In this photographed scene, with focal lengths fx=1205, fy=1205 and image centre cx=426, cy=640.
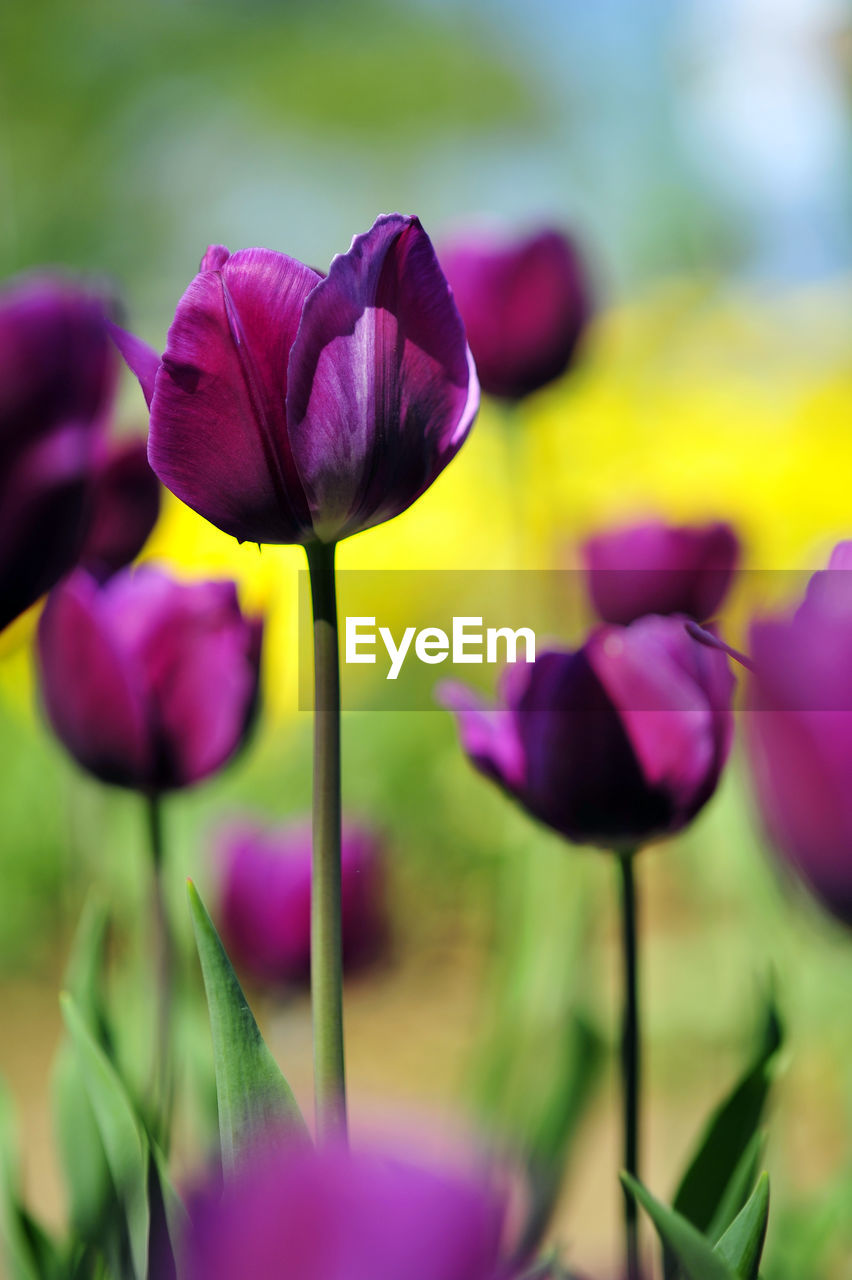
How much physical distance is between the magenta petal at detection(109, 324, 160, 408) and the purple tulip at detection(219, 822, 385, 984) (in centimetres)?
29

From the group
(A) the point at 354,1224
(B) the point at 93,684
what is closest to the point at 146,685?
(B) the point at 93,684

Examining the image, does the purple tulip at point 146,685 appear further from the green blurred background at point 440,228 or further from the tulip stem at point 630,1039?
the green blurred background at point 440,228

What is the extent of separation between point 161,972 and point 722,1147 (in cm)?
16

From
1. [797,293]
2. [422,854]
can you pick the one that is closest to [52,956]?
[422,854]

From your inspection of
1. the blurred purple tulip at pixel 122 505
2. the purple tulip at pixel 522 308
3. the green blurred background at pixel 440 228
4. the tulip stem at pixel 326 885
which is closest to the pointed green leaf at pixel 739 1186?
the tulip stem at pixel 326 885

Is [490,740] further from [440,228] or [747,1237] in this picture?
[440,228]

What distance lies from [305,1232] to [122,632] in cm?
26

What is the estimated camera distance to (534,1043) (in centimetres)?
61

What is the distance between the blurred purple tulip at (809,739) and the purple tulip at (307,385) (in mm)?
74

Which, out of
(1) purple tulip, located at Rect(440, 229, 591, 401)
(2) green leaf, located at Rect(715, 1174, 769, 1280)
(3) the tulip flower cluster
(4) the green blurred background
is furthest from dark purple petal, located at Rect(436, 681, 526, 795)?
(4) the green blurred background

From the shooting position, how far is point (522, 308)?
23.8 inches

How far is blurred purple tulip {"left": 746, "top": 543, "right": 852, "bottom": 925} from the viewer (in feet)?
0.57

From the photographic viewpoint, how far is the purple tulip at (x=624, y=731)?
27 cm

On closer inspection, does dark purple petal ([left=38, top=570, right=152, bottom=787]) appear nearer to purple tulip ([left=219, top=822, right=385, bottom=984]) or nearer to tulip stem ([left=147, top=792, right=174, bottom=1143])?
tulip stem ([left=147, top=792, right=174, bottom=1143])
